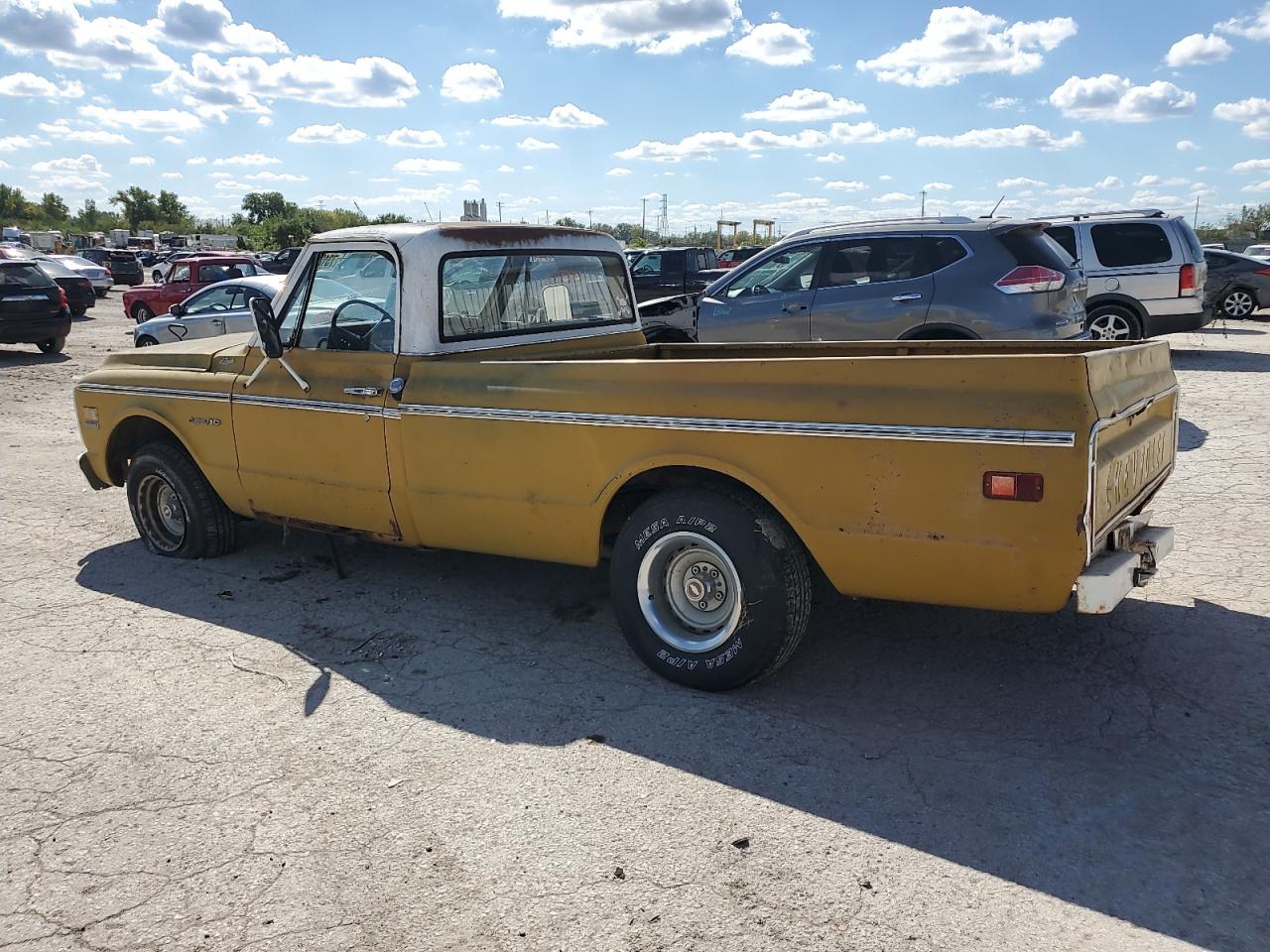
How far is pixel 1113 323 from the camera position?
40.2ft

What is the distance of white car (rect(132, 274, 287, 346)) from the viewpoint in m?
14.6

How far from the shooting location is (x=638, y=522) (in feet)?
13.5

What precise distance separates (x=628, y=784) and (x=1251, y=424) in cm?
790

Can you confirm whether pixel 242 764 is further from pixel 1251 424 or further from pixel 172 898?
pixel 1251 424

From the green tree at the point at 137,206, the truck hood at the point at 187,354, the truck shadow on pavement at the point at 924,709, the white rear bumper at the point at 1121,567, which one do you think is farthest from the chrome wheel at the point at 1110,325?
the green tree at the point at 137,206

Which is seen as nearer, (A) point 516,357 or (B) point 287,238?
(A) point 516,357

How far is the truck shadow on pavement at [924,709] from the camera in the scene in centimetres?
299

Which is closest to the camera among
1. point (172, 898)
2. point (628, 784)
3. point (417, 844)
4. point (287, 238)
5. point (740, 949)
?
point (740, 949)

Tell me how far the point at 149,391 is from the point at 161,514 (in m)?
0.81

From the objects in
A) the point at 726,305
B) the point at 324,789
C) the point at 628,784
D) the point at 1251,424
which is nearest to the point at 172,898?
the point at 324,789

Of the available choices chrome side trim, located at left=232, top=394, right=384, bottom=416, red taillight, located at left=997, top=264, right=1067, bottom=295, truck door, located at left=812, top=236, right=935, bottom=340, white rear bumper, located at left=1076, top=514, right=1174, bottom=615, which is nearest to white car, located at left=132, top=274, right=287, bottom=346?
truck door, located at left=812, top=236, right=935, bottom=340

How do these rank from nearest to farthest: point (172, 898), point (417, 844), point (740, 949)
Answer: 1. point (740, 949)
2. point (172, 898)
3. point (417, 844)

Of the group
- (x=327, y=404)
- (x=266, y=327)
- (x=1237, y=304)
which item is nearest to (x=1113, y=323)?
(x=1237, y=304)

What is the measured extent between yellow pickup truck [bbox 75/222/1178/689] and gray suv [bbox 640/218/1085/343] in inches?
105
